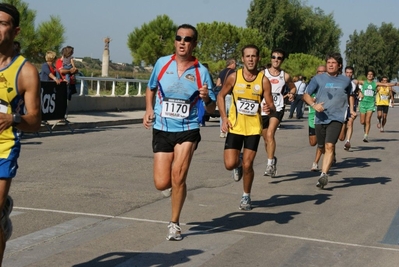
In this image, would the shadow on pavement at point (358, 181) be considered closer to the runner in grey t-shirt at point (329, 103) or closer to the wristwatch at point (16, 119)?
the runner in grey t-shirt at point (329, 103)

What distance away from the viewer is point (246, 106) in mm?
9453

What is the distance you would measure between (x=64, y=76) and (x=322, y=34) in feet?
251

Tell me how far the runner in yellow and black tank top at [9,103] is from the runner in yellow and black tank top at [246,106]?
4.60 meters

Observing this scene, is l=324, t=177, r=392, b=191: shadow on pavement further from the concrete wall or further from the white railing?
the concrete wall

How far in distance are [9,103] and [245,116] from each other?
4770mm

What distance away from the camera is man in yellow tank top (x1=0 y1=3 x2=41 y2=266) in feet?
16.2

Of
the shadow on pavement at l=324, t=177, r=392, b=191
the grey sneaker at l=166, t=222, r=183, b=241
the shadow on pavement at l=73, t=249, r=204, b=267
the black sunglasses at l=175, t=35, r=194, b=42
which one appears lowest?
the shadow on pavement at l=324, t=177, r=392, b=191

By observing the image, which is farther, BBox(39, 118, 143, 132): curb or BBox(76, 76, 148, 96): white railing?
BBox(76, 76, 148, 96): white railing

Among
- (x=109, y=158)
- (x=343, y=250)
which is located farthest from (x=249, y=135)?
(x=109, y=158)

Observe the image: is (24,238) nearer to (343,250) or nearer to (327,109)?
(343,250)

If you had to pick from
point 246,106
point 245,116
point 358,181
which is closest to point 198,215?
point 245,116

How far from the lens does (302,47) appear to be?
8750cm

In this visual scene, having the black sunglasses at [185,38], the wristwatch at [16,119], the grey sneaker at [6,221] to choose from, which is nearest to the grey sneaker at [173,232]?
the black sunglasses at [185,38]

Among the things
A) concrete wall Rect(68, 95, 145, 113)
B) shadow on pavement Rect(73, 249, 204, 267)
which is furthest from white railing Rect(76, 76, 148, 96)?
shadow on pavement Rect(73, 249, 204, 267)
